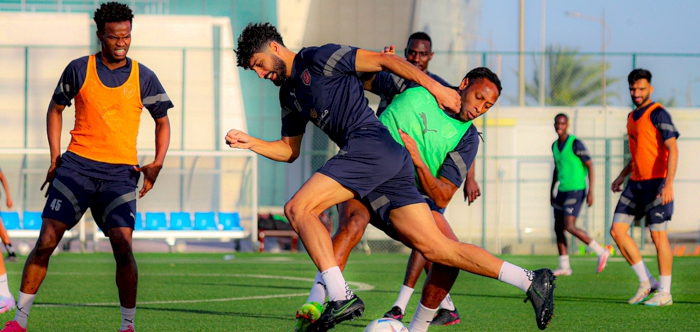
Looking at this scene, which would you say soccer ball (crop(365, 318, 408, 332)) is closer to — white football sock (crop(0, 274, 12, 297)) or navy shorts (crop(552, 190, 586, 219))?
white football sock (crop(0, 274, 12, 297))

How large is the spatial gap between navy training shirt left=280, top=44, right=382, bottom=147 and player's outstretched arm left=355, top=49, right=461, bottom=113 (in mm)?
70

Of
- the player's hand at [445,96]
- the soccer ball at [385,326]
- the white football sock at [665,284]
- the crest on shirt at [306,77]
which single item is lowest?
the white football sock at [665,284]

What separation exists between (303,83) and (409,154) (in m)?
0.77

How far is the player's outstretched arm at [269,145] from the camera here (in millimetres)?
5637

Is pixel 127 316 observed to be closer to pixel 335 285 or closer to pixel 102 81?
pixel 102 81

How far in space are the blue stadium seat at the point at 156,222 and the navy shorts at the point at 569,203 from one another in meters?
9.76

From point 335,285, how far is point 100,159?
1954mm

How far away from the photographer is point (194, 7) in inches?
1631

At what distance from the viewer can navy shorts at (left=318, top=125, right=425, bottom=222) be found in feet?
18.0

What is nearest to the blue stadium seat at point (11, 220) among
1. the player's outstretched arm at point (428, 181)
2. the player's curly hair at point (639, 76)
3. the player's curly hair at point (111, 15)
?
the player's curly hair at point (639, 76)

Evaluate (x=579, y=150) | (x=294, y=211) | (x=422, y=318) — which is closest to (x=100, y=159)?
(x=294, y=211)

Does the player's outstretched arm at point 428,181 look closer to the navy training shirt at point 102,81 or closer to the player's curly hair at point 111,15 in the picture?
the navy training shirt at point 102,81

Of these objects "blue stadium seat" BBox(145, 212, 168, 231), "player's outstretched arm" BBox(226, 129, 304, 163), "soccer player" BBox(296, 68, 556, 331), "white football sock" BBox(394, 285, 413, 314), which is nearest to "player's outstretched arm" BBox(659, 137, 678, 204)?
"white football sock" BBox(394, 285, 413, 314)

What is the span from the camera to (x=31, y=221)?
2016 centimetres
